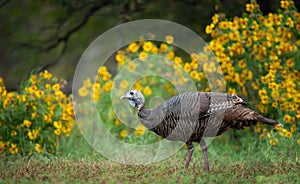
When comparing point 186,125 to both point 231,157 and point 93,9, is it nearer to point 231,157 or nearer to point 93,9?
point 231,157

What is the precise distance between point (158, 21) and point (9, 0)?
8.91 ft

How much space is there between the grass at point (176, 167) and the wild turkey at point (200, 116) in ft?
1.29

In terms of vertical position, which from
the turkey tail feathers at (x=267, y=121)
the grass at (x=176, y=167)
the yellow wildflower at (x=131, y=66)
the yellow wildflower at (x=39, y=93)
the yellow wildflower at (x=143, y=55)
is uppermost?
the yellow wildflower at (x=143, y=55)

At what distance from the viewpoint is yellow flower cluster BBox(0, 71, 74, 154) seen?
24.4ft

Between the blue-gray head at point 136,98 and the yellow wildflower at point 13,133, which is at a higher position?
the blue-gray head at point 136,98

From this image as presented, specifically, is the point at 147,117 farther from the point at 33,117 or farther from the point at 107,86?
the point at 107,86

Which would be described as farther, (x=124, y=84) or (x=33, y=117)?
(x=124, y=84)

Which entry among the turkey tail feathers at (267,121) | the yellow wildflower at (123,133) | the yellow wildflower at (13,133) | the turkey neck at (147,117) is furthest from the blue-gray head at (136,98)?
the yellow wildflower at (123,133)

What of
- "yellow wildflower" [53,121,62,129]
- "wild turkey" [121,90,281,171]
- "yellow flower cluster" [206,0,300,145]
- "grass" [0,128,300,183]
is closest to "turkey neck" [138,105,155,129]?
"wild turkey" [121,90,281,171]

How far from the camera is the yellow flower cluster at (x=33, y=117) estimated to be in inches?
292

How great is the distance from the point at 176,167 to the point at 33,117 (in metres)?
2.07

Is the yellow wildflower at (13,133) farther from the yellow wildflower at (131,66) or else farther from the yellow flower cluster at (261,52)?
the yellow flower cluster at (261,52)

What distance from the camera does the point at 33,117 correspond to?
24.8 feet

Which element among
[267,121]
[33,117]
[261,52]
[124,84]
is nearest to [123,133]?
[124,84]
